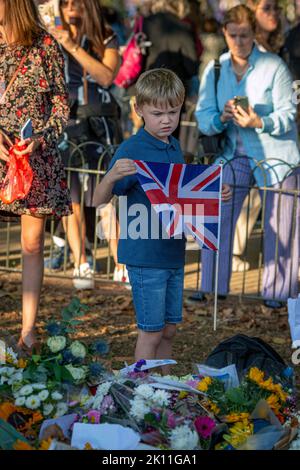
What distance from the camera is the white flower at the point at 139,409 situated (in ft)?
13.1

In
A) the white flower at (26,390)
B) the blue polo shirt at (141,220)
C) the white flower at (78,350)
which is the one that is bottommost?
the white flower at (26,390)

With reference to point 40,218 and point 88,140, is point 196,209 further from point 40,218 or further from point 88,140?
point 88,140

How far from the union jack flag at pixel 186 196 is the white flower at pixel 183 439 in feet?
4.83

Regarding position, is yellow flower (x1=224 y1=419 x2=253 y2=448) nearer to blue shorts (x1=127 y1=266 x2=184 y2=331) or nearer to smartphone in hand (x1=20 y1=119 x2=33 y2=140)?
blue shorts (x1=127 y1=266 x2=184 y2=331)

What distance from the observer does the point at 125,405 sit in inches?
162

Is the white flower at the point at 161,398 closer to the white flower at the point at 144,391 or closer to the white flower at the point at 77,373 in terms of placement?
the white flower at the point at 144,391

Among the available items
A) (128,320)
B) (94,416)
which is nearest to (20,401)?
(94,416)

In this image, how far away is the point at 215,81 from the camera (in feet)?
26.2

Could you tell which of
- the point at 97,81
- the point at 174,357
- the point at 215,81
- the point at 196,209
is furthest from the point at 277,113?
the point at 196,209

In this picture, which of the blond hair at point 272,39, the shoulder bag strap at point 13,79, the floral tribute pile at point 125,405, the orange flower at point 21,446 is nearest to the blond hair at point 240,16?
the blond hair at point 272,39

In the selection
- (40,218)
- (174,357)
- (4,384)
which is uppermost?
(40,218)

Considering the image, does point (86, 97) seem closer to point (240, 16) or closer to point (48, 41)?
point (240, 16)

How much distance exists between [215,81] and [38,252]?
249 cm

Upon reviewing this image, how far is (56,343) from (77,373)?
6.1 inches
